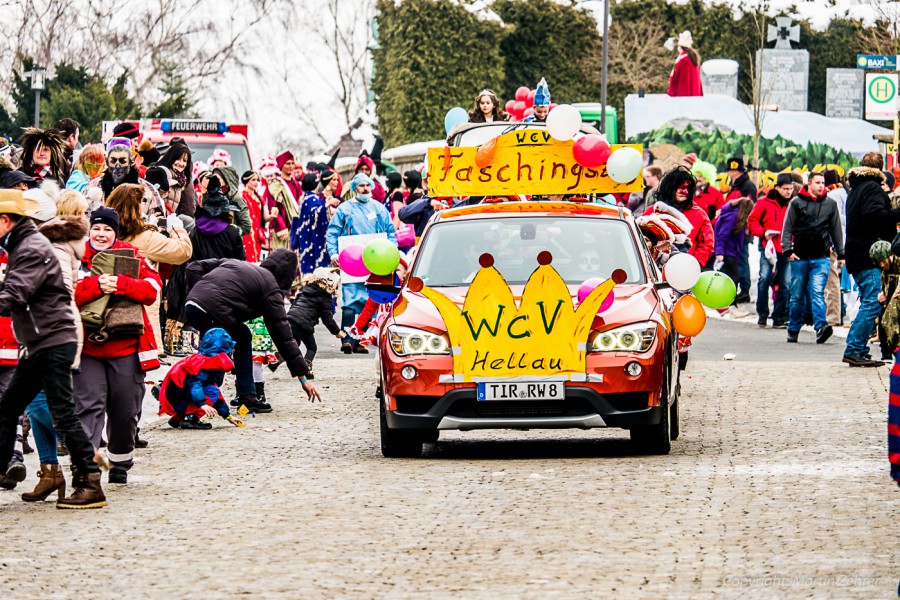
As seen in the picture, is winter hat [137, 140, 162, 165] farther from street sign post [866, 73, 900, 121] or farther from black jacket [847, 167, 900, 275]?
street sign post [866, 73, 900, 121]

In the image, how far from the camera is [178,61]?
204ft

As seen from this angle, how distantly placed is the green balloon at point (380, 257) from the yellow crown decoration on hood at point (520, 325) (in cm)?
152

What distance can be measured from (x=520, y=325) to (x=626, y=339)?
0.65 meters

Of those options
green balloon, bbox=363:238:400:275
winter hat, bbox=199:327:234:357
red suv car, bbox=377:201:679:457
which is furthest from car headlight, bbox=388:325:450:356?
winter hat, bbox=199:327:234:357

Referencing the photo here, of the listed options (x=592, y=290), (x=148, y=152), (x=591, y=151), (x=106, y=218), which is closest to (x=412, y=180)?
(x=148, y=152)

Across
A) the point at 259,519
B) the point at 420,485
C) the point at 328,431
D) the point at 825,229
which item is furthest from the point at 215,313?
the point at 825,229

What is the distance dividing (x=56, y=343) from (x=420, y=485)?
2168 millimetres

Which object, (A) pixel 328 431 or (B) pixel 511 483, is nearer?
(B) pixel 511 483

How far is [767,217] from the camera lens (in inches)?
978

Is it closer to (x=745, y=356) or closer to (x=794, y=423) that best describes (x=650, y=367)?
(x=794, y=423)

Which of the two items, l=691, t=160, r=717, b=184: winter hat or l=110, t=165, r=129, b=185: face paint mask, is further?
l=691, t=160, r=717, b=184: winter hat

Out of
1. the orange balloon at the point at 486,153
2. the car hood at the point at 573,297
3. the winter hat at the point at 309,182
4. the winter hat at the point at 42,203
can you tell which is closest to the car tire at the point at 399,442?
the car hood at the point at 573,297

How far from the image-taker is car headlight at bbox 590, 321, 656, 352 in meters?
11.2

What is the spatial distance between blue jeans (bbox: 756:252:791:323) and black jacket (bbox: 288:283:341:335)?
7746mm
